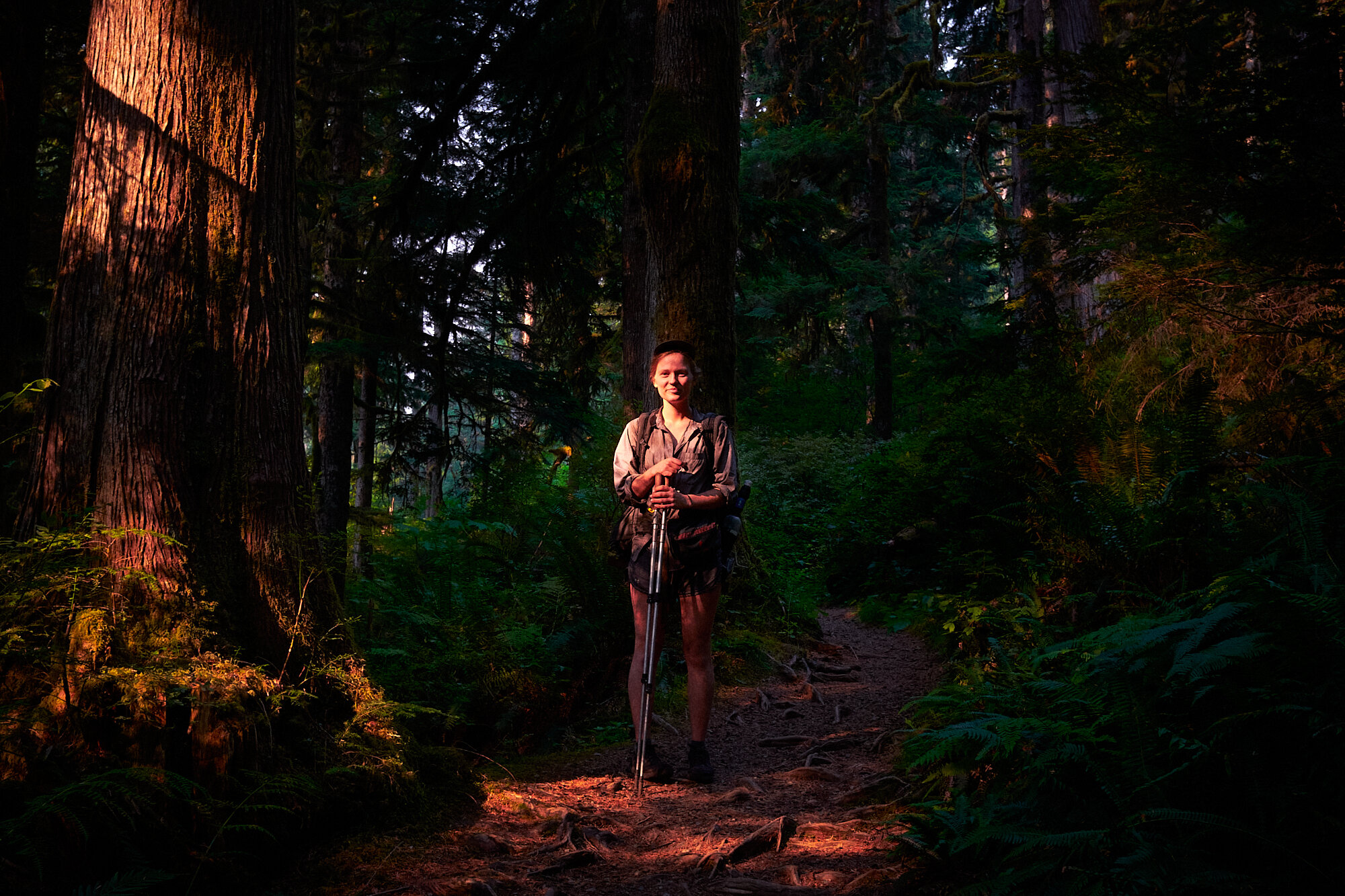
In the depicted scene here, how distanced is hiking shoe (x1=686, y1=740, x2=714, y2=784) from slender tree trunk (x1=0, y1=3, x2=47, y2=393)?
4.85 meters

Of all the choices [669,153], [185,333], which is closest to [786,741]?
[185,333]

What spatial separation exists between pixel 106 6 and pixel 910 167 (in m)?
36.7

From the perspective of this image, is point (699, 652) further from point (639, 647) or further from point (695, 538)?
point (695, 538)

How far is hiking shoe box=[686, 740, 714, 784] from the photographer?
14.7 feet

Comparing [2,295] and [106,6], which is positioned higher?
[106,6]

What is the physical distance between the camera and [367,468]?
1116 centimetres

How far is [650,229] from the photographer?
689 centimetres

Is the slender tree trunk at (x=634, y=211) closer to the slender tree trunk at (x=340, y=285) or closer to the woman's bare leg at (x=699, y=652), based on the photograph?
the slender tree trunk at (x=340, y=285)

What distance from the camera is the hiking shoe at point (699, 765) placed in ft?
14.7

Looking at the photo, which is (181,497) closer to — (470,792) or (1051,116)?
(470,792)

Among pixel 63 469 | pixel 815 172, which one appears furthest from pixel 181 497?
pixel 815 172

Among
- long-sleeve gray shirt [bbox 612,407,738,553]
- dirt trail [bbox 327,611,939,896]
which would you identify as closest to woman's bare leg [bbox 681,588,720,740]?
dirt trail [bbox 327,611,939,896]

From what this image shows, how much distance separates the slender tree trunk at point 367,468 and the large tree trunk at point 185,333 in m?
2.75

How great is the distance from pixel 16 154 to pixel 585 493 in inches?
190
